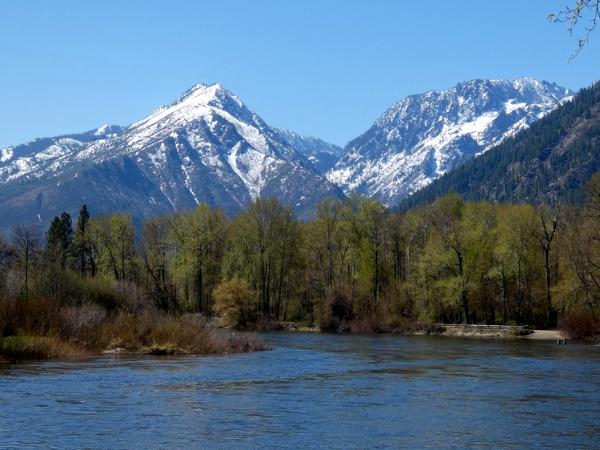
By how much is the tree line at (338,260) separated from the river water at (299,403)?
37095 millimetres

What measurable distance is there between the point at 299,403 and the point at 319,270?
288 ft

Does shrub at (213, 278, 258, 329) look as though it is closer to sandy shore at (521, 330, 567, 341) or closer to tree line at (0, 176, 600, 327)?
tree line at (0, 176, 600, 327)

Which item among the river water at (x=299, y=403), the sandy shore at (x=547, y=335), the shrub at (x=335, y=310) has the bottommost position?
the river water at (x=299, y=403)

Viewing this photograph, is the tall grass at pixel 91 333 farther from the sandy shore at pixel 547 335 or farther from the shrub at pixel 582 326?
the sandy shore at pixel 547 335

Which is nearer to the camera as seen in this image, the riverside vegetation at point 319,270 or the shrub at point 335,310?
the riverside vegetation at point 319,270

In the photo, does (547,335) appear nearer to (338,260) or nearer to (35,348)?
(338,260)

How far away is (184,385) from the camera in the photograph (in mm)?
38781

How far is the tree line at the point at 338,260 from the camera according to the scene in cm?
9944

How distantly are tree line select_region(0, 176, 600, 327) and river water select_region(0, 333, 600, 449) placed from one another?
37.1 m

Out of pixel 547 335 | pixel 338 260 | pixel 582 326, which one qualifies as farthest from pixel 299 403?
pixel 338 260

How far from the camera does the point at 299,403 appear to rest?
34.1m

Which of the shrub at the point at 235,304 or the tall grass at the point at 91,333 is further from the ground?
the shrub at the point at 235,304

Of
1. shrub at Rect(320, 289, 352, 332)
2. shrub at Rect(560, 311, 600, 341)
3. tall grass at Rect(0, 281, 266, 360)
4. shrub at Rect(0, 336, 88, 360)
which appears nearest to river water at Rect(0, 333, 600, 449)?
shrub at Rect(0, 336, 88, 360)

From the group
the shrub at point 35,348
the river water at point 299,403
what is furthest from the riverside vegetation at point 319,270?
the river water at point 299,403
